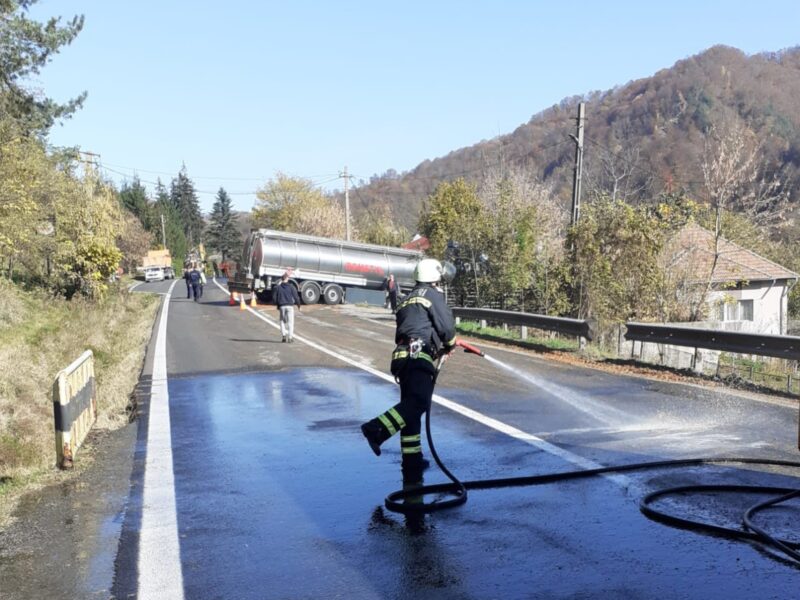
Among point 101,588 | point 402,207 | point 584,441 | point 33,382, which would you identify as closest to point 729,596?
point 101,588

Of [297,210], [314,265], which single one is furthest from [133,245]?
[314,265]

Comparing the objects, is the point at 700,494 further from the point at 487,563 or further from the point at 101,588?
the point at 101,588

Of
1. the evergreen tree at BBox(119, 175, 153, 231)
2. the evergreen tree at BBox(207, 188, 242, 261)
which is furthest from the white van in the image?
the evergreen tree at BBox(207, 188, 242, 261)

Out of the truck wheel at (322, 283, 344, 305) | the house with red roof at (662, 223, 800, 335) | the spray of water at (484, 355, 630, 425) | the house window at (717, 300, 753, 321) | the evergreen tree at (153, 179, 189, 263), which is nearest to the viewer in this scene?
the spray of water at (484, 355, 630, 425)

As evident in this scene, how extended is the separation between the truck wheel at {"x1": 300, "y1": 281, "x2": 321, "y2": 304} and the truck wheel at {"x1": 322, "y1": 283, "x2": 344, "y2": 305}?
13.8 inches

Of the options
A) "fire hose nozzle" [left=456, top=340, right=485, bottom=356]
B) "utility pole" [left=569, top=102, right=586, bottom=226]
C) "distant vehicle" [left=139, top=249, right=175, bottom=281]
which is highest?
"utility pole" [left=569, top=102, right=586, bottom=226]

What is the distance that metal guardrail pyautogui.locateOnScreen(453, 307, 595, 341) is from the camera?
1695cm

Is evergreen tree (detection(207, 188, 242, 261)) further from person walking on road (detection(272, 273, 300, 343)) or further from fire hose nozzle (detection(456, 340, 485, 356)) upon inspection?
fire hose nozzle (detection(456, 340, 485, 356))

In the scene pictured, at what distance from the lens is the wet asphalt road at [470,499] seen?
4.20 meters

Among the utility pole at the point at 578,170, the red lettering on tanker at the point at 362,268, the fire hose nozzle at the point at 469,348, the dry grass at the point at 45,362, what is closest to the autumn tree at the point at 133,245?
the red lettering on tanker at the point at 362,268

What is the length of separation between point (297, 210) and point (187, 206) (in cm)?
6464

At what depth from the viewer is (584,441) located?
765 centimetres

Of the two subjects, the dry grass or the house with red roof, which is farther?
the house with red roof

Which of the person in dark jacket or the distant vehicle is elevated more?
the distant vehicle
